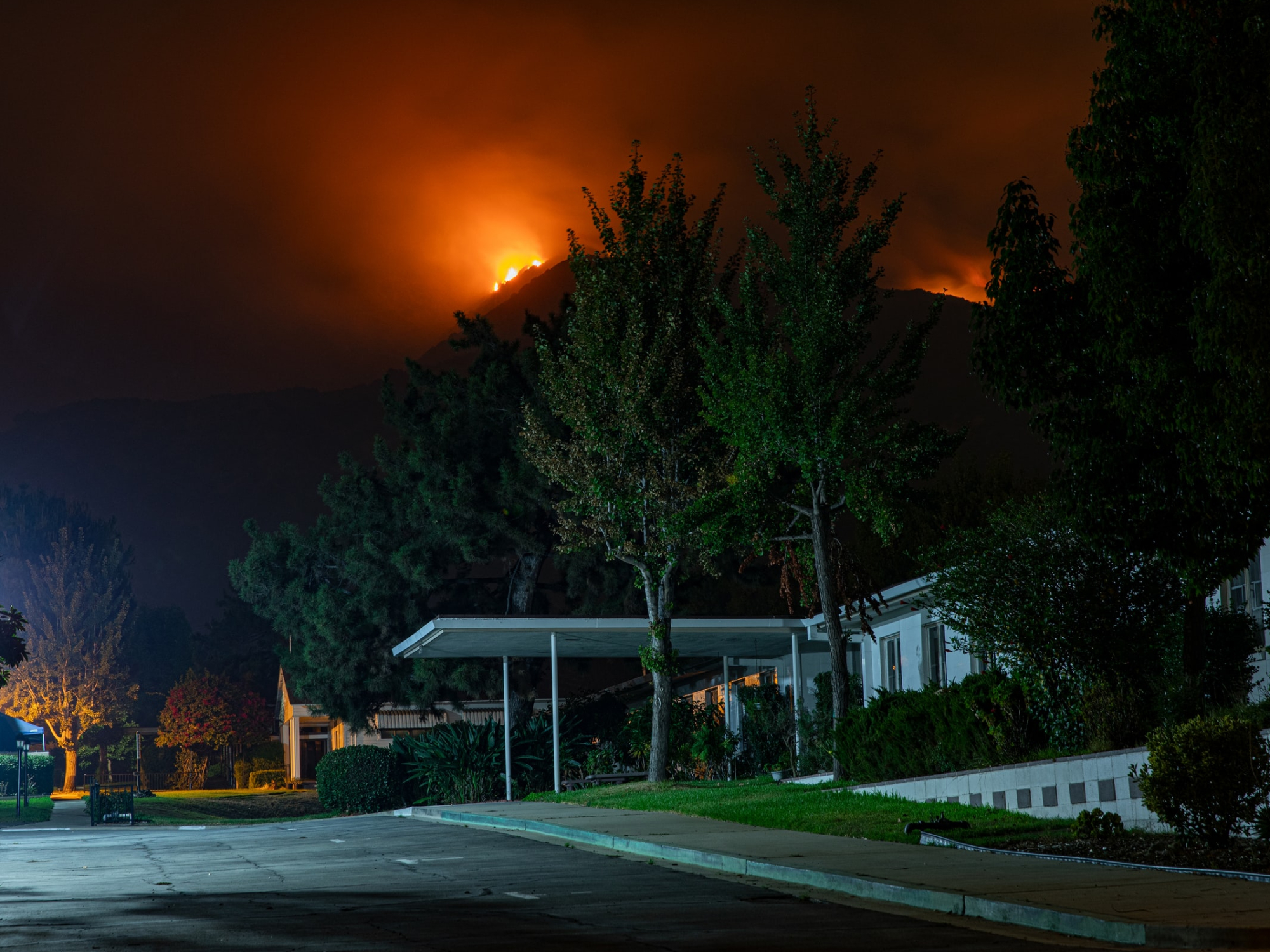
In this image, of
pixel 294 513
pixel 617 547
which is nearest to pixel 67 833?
pixel 617 547

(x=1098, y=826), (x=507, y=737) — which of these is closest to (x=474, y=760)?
(x=507, y=737)

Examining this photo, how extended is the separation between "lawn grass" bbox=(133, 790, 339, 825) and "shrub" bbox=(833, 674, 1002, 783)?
723 inches

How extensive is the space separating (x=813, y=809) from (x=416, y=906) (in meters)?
8.73

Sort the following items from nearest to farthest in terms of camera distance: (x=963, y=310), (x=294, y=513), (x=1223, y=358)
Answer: (x=1223, y=358) → (x=963, y=310) → (x=294, y=513)

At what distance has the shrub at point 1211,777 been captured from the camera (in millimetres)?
11250

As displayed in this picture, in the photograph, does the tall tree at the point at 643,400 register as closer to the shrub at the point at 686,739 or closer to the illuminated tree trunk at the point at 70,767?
the shrub at the point at 686,739

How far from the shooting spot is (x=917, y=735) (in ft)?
65.0

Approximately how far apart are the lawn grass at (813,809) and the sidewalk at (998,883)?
2.12ft

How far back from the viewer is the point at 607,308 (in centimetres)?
2923

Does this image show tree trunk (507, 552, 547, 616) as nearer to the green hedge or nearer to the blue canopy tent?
the blue canopy tent

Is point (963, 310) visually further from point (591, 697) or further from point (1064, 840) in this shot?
point (1064, 840)

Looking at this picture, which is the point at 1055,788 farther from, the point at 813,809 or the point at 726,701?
the point at 726,701

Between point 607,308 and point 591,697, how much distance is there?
14.0 metres

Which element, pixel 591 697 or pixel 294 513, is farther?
pixel 294 513
